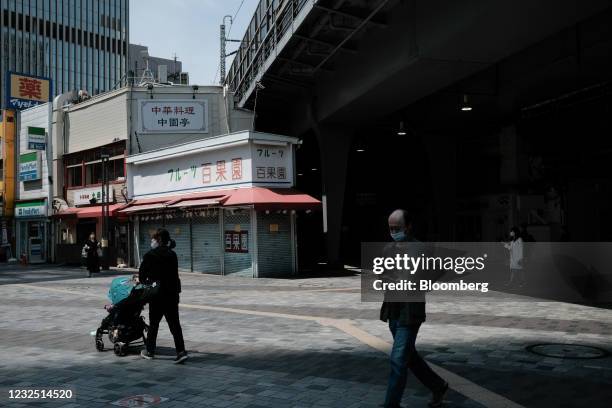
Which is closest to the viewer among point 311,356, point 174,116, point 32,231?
point 311,356

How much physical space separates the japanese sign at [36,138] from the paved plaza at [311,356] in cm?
2019

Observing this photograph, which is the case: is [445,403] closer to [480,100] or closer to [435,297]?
[435,297]

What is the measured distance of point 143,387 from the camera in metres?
6.00

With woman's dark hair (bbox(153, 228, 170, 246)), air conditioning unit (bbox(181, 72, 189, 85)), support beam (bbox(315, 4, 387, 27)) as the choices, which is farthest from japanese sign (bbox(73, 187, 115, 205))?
woman's dark hair (bbox(153, 228, 170, 246))

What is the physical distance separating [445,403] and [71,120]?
29.5 m

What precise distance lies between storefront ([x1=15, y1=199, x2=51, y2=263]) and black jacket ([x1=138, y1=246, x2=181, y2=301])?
85.7 ft

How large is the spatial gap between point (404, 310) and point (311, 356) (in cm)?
290

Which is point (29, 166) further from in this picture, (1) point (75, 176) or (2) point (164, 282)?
(2) point (164, 282)

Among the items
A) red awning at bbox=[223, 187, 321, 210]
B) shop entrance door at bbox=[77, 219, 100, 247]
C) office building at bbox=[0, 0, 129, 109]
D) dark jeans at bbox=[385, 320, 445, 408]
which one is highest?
office building at bbox=[0, 0, 129, 109]

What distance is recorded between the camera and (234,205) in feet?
64.8

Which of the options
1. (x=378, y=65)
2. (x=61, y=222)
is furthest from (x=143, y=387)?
(x=61, y=222)

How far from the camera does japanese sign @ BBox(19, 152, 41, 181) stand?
104ft

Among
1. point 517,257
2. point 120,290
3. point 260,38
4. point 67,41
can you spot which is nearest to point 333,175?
point 260,38

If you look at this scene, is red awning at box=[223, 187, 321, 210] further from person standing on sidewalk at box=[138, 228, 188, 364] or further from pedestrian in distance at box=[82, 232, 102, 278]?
person standing on sidewalk at box=[138, 228, 188, 364]
